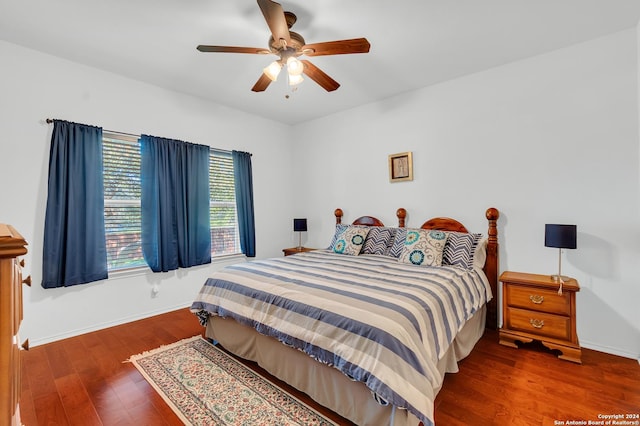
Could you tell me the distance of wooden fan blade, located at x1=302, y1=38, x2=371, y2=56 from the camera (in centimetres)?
198

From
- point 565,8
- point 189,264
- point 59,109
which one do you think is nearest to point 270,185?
point 189,264

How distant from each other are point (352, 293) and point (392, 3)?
2060mm

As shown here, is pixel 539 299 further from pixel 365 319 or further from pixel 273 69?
pixel 273 69

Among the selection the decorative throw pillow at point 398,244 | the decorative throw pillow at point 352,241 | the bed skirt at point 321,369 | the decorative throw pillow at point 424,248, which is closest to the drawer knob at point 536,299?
the bed skirt at point 321,369

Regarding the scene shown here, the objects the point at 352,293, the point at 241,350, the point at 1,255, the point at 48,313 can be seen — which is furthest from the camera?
the point at 48,313

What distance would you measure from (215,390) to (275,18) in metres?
2.47

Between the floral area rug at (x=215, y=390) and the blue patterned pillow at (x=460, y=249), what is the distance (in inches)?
70.6

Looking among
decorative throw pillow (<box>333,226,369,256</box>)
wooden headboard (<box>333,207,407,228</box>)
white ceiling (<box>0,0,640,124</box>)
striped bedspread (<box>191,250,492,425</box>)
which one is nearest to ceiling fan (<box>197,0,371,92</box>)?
white ceiling (<box>0,0,640,124</box>)

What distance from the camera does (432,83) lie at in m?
3.39

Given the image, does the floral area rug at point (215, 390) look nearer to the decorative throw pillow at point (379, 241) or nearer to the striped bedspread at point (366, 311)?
the striped bedspread at point (366, 311)

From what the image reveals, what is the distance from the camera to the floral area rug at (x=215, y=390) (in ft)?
5.67

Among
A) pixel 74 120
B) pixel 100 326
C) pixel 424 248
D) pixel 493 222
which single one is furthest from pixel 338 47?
pixel 100 326

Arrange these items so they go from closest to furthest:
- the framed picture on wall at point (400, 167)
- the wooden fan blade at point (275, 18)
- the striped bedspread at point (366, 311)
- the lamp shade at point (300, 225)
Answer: the striped bedspread at point (366, 311), the wooden fan blade at point (275, 18), the framed picture on wall at point (400, 167), the lamp shade at point (300, 225)

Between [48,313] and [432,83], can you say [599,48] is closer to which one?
[432,83]
